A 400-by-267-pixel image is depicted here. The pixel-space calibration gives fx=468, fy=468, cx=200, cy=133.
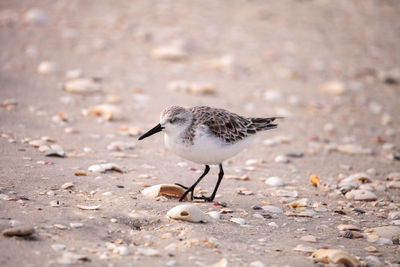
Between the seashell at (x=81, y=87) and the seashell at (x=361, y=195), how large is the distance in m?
5.24

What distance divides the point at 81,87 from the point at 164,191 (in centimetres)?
433

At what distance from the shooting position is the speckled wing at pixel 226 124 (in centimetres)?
553

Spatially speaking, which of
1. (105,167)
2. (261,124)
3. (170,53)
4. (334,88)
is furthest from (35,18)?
(261,124)

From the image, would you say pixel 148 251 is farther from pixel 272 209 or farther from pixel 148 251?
pixel 272 209

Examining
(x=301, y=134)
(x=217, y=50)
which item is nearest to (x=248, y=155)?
(x=301, y=134)

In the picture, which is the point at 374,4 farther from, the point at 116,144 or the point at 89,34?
the point at 116,144

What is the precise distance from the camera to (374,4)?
1542cm

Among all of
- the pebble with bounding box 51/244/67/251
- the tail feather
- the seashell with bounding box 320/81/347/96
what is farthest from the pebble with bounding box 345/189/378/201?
the seashell with bounding box 320/81/347/96

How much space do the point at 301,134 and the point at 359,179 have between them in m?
2.14

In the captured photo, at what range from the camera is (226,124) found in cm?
571

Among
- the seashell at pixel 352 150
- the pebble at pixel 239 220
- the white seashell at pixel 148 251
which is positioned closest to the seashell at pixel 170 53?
the seashell at pixel 352 150

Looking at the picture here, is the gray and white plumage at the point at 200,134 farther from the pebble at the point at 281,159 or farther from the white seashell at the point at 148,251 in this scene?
the pebble at the point at 281,159

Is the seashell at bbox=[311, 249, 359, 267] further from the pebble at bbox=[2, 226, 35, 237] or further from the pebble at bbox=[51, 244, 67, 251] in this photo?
the pebble at bbox=[2, 226, 35, 237]

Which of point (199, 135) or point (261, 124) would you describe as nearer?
point (199, 135)
